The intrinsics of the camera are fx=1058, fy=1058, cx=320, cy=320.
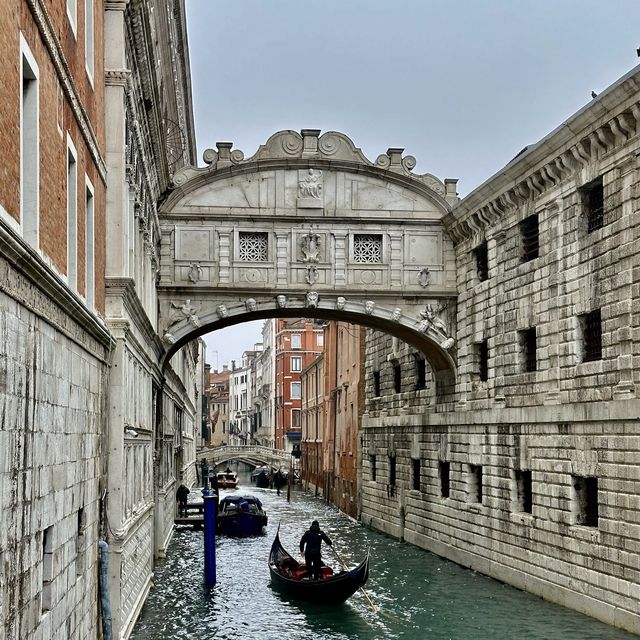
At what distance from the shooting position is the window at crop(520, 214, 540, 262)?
61.0 ft

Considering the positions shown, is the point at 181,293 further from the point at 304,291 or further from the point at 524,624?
the point at 524,624

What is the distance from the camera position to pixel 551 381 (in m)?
17.2

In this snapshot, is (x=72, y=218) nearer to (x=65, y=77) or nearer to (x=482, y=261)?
(x=65, y=77)

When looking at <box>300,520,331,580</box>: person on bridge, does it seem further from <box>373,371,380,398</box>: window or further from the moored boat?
the moored boat

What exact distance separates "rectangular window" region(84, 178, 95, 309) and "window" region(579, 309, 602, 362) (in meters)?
8.12

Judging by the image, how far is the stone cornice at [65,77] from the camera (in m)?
7.16

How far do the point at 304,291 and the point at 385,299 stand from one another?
5.55 feet

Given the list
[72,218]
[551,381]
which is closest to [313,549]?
[551,381]

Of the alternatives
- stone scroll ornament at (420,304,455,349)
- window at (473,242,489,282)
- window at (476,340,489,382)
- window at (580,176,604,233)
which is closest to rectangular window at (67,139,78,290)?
window at (580,176,604,233)

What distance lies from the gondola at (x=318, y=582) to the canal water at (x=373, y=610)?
21cm

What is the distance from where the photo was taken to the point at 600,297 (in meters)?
15.6

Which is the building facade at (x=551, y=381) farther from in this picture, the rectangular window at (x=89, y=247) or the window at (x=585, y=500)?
the rectangular window at (x=89, y=247)

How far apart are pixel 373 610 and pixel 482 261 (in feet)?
25.0

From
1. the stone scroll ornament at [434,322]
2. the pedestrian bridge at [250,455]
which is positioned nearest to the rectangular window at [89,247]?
the stone scroll ornament at [434,322]
